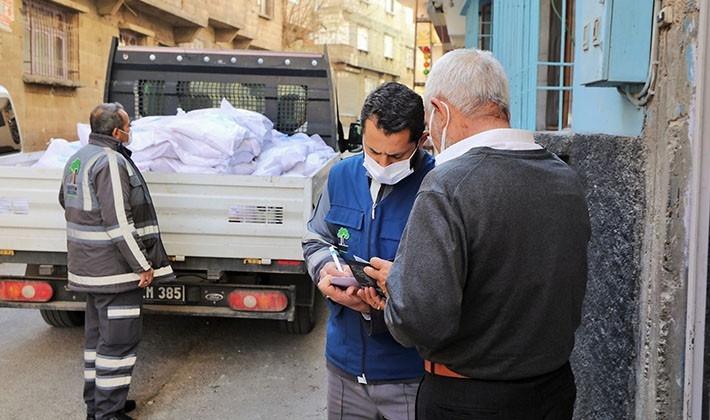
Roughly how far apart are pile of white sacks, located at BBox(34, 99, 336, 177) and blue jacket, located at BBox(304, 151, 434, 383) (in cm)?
263

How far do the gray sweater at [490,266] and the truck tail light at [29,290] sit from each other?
11.9 ft

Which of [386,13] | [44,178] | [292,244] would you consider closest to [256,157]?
[292,244]

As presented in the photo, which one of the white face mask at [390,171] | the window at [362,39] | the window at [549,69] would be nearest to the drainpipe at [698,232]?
the white face mask at [390,171]

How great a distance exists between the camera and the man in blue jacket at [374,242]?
88.7 inches

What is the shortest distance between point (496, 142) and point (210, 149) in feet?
11.3


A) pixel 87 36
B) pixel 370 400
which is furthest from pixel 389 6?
pixel 370 400

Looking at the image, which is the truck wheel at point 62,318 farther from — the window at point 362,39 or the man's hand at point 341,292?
the window at point 362,39

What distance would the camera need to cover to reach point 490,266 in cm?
166

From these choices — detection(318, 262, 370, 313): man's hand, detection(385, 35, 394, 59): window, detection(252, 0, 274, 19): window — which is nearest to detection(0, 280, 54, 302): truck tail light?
detection(318, 262, 370, 313): man's hand

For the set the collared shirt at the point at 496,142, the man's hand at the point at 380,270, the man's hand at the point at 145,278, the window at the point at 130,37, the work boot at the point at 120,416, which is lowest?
the work boot at the point at 120,416

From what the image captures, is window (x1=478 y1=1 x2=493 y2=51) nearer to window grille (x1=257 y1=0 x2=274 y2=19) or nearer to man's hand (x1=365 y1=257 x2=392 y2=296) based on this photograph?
man's hand (x1=365 y1=257 x2=392 y2=296)

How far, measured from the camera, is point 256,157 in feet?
17.4

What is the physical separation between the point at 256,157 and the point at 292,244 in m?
1.16

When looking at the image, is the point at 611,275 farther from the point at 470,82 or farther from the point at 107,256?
the point at 107,256
